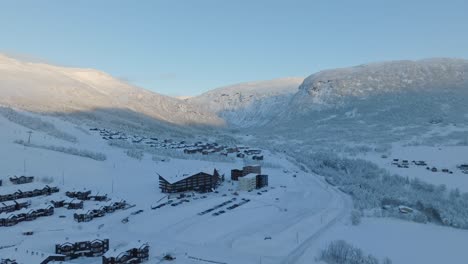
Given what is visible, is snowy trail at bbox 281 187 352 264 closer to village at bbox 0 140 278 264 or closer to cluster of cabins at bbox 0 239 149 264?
village at bbox 0 140 278 264

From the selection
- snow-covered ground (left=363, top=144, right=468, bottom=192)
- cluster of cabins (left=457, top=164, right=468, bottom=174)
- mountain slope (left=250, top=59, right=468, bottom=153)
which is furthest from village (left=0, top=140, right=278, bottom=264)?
mountain slope (left=250, top=59, right=468, bottom=153)

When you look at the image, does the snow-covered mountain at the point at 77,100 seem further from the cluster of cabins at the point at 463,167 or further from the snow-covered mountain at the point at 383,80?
the cluster of cabins at the point at 463,167

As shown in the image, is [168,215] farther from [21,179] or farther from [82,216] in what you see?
[21,179]

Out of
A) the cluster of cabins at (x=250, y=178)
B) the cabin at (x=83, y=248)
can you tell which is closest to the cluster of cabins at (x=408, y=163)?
the cluster of cabins at (x=250, y=178)

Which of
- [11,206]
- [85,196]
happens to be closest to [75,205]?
[85,196]

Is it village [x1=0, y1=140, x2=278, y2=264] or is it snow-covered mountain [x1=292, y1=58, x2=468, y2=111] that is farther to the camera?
snow-covered mountain [x1=292, y1=58, x2=468, y2=111]

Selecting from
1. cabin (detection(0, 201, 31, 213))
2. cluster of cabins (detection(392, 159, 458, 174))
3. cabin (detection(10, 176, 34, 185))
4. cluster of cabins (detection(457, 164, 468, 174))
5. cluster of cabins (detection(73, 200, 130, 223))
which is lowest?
cluster of cabins (detection(392, 159, 458, 174))

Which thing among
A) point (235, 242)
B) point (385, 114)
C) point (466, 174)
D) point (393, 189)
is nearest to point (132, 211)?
point (235, 242)
